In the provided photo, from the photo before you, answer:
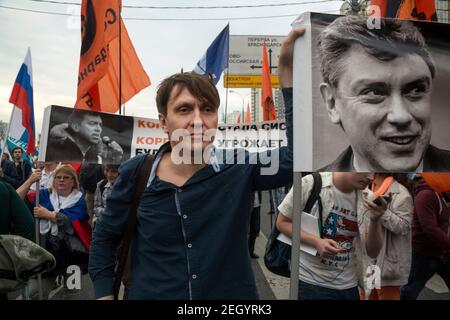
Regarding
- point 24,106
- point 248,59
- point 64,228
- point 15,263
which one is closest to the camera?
point 15,263

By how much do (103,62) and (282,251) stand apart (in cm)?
312

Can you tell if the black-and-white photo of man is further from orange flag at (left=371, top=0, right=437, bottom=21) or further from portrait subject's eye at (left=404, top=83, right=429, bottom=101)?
portrait subject's eye at (left=404, top=83, right=429, bottom=101)

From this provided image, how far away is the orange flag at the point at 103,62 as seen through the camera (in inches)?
182

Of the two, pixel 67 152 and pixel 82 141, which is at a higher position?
pixel 82 141

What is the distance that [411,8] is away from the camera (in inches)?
151

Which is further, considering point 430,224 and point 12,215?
point 430,224

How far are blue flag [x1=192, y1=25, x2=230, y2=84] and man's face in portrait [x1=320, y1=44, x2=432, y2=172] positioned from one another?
15.8ft

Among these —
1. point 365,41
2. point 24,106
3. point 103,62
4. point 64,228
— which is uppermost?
point 103,62

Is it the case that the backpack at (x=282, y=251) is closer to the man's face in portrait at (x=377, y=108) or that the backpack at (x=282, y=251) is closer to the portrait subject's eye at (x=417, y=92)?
the man's face in portrait at (x=377, y=108)

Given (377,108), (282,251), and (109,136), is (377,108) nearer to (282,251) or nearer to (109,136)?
(282,251)

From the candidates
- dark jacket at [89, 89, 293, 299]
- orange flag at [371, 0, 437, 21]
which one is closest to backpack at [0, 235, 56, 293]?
dark jacket at [89, 89, 293, 299]

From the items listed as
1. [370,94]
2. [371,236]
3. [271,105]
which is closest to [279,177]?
[370,94]

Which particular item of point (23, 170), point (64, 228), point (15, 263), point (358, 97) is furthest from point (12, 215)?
point (23, 170)
